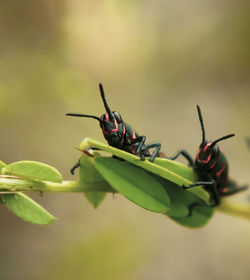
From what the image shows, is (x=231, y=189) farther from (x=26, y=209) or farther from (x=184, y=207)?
(x=26, y=209)

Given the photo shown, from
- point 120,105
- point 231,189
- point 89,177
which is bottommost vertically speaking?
point 120,105

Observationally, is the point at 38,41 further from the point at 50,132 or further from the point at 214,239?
A: the point at 214,239

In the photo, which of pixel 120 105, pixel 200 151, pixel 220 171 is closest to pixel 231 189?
pixel 220 171

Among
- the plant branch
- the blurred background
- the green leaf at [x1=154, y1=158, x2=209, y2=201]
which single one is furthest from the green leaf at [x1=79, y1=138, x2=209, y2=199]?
the blurred background

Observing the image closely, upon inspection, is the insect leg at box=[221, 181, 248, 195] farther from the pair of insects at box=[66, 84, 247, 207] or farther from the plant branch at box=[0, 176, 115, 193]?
the plant branch at box=[0, 176, 115, 193]

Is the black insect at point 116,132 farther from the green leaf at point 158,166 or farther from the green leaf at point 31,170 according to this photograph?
the green leaf at point 31,170

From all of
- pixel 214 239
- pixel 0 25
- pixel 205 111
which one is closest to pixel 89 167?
pixel 0 25

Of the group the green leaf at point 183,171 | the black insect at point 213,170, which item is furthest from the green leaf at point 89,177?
the black insect at point 213,170
